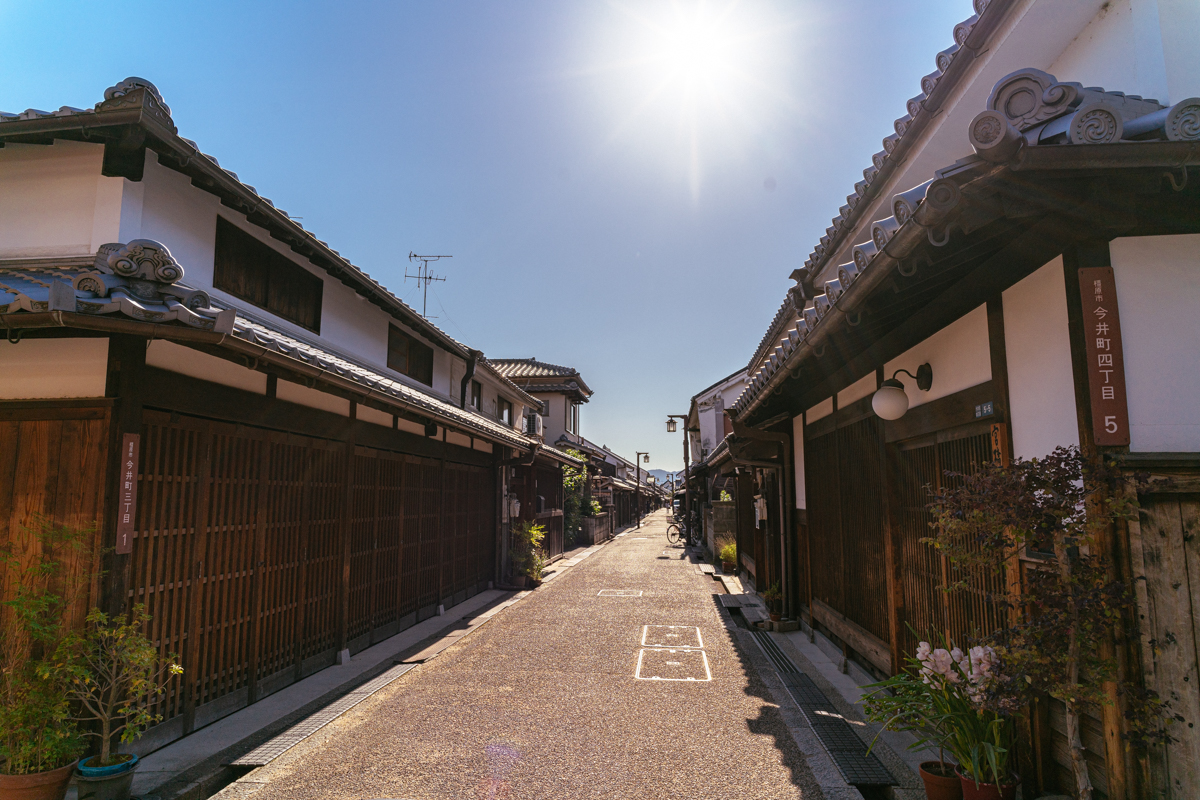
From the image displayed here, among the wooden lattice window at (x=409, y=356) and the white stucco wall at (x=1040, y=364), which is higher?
the wooden lattice window at (x=409, y=356)

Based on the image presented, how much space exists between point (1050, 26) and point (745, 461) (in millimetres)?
9628

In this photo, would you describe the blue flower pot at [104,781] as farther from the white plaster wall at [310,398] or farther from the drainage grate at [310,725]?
the white plaster wall at [310,398]

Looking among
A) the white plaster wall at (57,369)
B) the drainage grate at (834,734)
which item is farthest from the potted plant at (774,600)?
the white plaster wall at (57,369)

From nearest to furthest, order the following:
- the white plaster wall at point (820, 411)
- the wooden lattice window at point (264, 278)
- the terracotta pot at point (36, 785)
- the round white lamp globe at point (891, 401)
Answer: the terracotta pot at point (36, 785) < the round white lamp globe at point (891, 401) < the wooden lattice window at point (264, 278) < the white plaster wall at point (820, 411)

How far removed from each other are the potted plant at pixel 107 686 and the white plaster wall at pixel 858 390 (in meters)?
7.63

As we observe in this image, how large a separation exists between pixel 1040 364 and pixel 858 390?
4217 mm

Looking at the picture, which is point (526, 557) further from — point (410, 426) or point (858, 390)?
point (858, 390)

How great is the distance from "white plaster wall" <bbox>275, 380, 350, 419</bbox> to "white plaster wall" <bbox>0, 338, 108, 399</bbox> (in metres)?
2.45

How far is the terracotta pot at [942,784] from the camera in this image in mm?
4344

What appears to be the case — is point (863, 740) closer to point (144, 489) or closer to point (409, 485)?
point (144, 489)

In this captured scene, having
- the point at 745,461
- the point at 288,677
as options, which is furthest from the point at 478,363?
the point at 288,677

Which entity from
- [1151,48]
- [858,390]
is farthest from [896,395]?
[1151,48]

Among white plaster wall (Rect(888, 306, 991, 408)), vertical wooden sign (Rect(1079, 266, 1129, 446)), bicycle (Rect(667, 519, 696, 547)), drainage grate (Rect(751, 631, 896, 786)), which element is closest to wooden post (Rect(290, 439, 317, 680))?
drainage grate (Rect(751, 631, 896, 786))

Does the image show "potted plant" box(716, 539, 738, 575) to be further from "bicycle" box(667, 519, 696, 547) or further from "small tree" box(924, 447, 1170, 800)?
"small tree" box(924, 447, 1170, 800)
